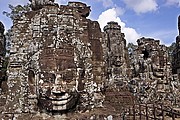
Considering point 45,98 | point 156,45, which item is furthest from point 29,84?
point 156,45

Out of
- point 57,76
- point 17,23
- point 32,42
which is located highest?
point 17,23

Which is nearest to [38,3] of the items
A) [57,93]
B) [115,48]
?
[57,93]

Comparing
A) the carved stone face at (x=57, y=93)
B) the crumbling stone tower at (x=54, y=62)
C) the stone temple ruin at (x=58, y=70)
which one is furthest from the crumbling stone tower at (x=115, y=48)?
the carved stone face at (x=57, y=93)

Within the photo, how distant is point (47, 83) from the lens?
545 centimetres

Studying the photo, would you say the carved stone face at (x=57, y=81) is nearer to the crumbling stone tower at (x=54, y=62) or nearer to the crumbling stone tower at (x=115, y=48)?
the crumbling stone tower at (x=54, y=62)

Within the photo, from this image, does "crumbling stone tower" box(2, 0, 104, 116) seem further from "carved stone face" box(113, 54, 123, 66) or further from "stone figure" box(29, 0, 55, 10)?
"carved stone face" box(113, 54, 123, 66)

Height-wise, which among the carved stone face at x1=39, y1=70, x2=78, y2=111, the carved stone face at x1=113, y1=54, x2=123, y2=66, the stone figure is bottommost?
the carved stone face at x1=39, y1=70, x2=78, y2=111

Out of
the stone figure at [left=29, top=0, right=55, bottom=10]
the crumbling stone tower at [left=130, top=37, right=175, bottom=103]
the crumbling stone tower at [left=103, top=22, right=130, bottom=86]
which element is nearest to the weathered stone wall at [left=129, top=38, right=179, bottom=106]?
the crumbling stone tower at [left=130, top=37, right=175, bottom=103]

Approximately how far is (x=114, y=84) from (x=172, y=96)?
16.2 ft

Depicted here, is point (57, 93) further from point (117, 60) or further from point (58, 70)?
point (117, 60)

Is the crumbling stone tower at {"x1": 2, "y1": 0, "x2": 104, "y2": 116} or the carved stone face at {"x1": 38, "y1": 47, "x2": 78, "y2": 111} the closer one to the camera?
the carved stone face at {"x1": 38, "y1": 47, "x2": 78, "y2": 111}

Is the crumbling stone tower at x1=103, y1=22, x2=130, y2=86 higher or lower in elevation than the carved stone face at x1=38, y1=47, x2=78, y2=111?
higher

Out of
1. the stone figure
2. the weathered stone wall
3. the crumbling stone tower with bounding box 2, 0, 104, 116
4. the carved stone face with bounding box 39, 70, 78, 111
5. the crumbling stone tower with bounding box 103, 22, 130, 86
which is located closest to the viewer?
the carved stone face with bounding box 39, 70, 78, 111

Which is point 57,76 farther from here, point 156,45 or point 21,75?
point 156,45
